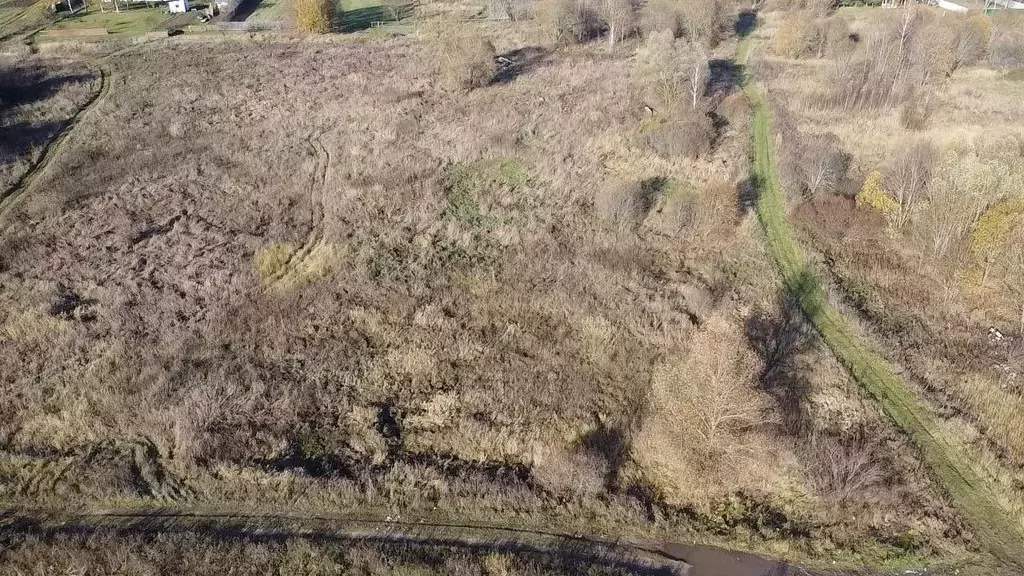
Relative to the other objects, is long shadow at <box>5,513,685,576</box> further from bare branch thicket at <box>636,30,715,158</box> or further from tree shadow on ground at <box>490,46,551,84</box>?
tree shadow on ground at <box>490,46,551,84</box>

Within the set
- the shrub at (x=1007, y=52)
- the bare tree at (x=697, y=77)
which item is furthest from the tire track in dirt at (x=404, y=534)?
the shrub at (x=1007, y=52)

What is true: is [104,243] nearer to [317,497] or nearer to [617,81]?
[317,497]

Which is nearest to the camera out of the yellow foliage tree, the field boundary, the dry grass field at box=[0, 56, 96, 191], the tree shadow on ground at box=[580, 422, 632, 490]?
the field boundary

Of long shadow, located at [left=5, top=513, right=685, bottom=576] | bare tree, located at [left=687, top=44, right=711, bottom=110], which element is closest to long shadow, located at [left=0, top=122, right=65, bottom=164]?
long shadow, located at [left=5, top=513, right=685, bottom=576]

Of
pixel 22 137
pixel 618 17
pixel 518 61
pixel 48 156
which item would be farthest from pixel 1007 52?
pixel 22 137

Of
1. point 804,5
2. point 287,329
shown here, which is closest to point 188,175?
point 287,329

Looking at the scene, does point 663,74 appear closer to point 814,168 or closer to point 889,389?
point 814,168

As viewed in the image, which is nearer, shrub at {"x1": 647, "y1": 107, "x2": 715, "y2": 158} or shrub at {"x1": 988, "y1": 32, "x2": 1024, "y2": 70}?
shrub at {"x1": 647, "y1": 107, "x2": 715, "y2": 158}
